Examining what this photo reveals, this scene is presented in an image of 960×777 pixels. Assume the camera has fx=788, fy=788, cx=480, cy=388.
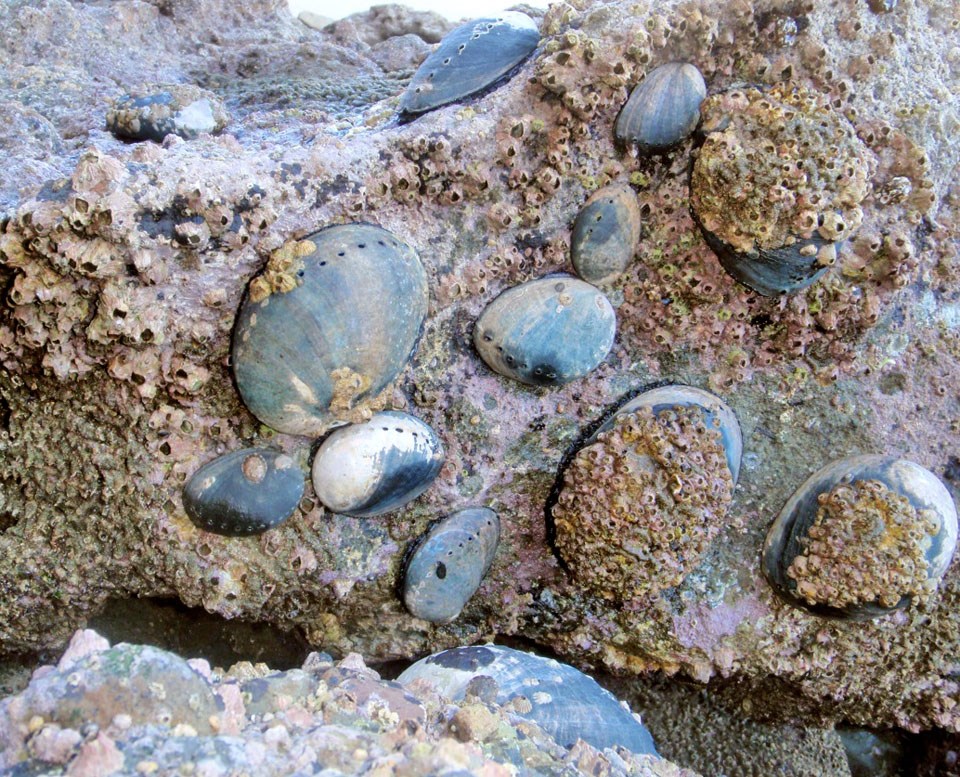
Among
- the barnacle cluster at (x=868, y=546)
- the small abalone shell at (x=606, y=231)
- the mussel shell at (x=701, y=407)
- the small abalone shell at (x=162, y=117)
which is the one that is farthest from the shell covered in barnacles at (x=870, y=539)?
the small abalone shell at (x=162, y=117)

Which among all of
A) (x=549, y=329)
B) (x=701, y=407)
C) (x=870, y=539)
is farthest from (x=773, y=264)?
(x=870, y=539)

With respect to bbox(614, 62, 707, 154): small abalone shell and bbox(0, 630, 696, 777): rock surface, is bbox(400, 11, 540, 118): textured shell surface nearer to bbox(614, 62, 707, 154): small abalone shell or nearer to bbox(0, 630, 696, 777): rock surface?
bbox(614, 62, 707, 154): small abalone shell

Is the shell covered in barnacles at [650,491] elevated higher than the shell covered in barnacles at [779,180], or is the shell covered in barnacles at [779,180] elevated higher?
the shell covered in barnacles at [779,180]

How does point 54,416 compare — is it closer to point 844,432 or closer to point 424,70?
point 424,70

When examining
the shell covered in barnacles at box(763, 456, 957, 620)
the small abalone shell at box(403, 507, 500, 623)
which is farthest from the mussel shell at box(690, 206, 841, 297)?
the small abalone shell at box(403, 507, 500, 623)

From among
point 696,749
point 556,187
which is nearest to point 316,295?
point 556,187

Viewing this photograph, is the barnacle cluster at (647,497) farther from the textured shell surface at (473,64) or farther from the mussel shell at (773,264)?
the textured shell surface at (473,64)
